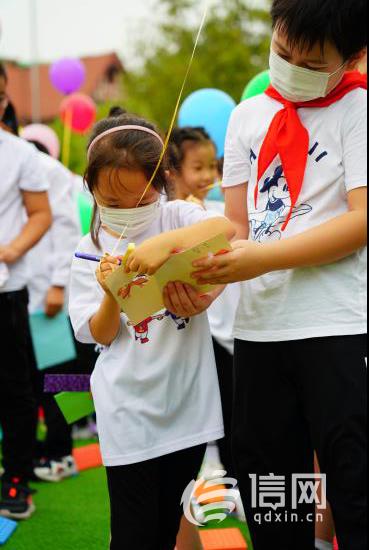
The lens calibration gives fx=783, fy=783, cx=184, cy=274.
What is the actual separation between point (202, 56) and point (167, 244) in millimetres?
21186

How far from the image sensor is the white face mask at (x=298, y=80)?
73.0 inches

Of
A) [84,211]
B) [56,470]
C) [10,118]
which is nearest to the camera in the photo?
[10,118]

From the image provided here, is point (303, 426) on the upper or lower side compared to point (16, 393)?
upper

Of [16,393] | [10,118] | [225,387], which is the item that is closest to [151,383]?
[225,387]

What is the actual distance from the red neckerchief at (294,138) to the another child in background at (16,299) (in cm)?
163

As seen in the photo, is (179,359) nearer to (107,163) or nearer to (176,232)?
(176,232)

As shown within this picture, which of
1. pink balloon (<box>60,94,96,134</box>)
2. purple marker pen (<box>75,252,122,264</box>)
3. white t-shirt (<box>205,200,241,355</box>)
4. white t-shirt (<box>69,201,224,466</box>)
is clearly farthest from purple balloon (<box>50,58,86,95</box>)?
purple marker pen (<box>75,252,122,264</box>)

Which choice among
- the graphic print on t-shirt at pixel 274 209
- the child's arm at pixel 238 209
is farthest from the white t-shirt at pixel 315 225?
the child's arm at pixel 238 209

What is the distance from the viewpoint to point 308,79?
1860 millimetres

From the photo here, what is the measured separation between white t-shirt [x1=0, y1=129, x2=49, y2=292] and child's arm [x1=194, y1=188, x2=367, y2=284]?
5.54 feet

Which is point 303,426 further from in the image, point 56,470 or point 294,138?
point 56,470

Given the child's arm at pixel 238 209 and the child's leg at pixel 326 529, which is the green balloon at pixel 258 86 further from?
the child's leg at pixel 326 529

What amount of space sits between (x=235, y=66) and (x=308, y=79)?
19.9 metres

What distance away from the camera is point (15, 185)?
3.32m
